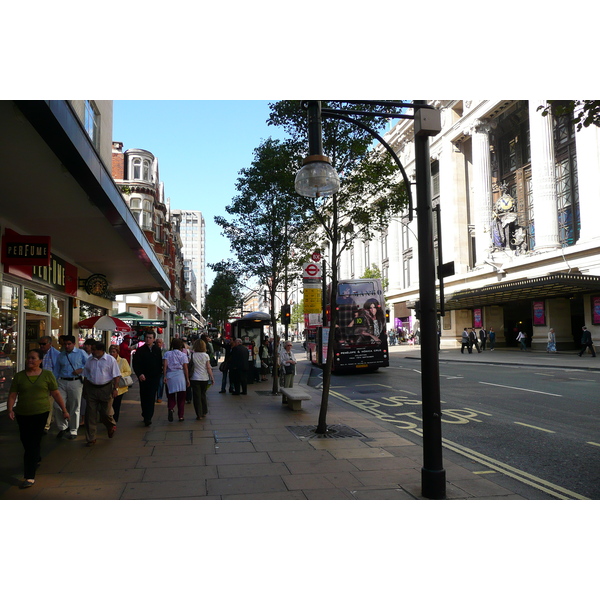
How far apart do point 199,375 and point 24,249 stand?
14.4ft

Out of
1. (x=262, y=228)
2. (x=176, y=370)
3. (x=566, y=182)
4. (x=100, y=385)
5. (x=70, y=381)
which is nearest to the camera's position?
(x=100, y=385)

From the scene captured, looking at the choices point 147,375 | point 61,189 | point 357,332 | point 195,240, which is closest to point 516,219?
point 357,332

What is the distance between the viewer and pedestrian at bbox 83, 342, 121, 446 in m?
8.66

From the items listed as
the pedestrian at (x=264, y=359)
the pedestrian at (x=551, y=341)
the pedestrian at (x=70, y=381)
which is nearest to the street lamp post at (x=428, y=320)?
the pedestrian at (x=70, y=381)

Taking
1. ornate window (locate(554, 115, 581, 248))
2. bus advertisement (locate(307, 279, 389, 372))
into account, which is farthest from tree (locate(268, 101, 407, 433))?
ornate window (locate(554, 115, 581, 248))

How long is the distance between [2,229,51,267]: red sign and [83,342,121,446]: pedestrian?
3.11m

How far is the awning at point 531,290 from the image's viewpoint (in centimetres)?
2844

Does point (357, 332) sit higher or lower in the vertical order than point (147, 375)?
higher

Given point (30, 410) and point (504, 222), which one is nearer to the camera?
point (30, 410)

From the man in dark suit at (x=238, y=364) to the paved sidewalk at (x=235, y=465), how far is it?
4.68 metres

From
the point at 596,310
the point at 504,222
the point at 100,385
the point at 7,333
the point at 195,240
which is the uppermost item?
the point at 195,240

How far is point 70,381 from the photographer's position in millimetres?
9016

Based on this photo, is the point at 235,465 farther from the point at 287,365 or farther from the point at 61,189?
the point at 287,365
